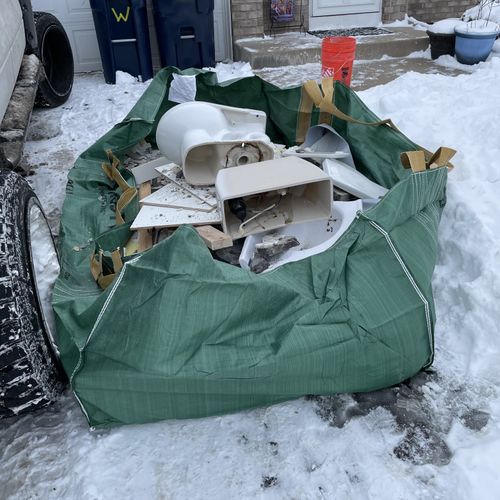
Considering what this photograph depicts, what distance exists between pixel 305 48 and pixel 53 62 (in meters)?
3.02

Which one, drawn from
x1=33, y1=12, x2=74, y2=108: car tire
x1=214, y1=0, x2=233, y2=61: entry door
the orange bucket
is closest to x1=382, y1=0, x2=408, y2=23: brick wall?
A: x1=214, y1=0, x2=233, y2=61: entry door

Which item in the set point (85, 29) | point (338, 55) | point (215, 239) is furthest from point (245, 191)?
point (85, 29)

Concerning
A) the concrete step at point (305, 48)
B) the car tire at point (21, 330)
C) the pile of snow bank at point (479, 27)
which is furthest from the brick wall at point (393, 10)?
the car tire at point (21, 330)

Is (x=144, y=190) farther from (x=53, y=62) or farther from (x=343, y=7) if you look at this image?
(x=343, y=7)

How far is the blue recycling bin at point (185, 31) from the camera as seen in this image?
18.7 ft

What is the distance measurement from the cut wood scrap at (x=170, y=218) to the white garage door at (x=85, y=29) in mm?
4591

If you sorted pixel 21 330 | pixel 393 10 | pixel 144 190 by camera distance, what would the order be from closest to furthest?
1. pixel 21 330
2. pixel 144 190
3. pixel 393 10

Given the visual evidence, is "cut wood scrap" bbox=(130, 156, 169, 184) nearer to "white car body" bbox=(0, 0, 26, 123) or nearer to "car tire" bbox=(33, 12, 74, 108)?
"white car body" bbox=(0, 0, 26, 123)

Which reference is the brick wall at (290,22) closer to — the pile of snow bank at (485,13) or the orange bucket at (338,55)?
the pile of snow bank at (485,13)

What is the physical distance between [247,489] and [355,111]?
2.25m

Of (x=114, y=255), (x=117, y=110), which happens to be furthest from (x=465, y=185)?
(x=117, y=110)

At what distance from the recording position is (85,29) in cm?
649

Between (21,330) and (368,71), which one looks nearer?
(21,330)

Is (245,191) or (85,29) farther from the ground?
(85,29)
